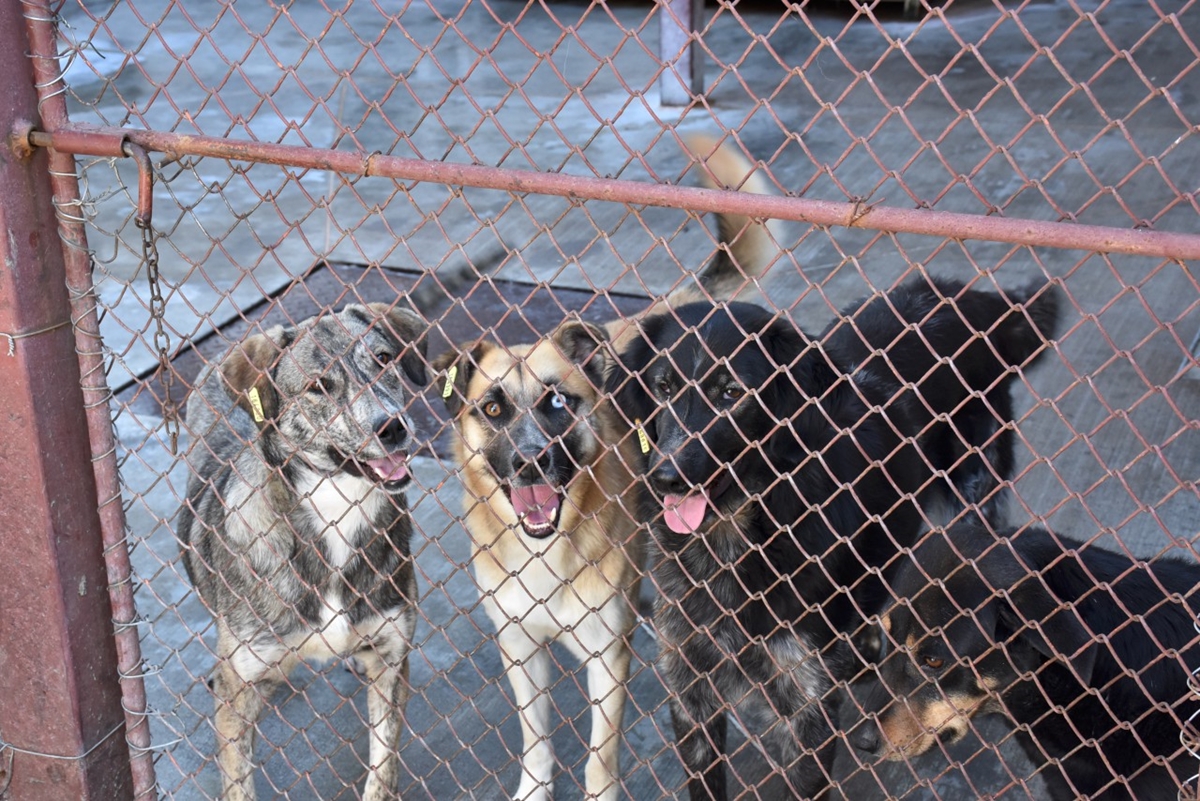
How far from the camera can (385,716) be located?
3.28 meters

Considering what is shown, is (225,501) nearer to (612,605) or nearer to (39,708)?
(39,708)

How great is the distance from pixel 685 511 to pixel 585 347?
810 millimetres

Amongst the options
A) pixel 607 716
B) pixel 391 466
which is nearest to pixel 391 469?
pixel 391 466

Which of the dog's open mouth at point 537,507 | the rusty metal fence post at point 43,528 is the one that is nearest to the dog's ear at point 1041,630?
the dog's open mouth at point 537,507

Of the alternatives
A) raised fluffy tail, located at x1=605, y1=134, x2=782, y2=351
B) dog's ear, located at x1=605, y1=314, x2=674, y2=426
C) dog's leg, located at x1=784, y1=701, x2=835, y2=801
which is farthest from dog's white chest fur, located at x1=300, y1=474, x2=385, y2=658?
dog's leg, located at x1=784, y1=701, x2=835, y2=801

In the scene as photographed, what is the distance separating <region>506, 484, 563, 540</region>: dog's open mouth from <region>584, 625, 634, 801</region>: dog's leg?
0.35m

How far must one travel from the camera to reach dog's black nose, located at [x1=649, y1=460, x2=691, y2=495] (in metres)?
2.77

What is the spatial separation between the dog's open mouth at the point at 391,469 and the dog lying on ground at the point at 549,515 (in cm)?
24

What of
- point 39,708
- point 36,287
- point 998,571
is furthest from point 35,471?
point 998,571

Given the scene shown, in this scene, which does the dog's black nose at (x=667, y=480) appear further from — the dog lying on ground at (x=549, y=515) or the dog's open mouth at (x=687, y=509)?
the dog lying on ground at (x=549, y=515)

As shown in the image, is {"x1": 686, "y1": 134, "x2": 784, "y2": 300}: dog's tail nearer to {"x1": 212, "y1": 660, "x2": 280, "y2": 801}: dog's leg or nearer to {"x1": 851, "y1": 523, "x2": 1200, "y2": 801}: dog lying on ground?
{"x1": 851, "y1": 523, "x2": 1200, "y2": 801}: dog lying on ground

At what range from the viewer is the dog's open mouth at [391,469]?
321 centimetres

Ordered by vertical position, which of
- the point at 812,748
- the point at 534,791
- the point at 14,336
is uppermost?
the point at 14,336

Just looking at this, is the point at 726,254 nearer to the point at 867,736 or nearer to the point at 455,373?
the point at 455,373
